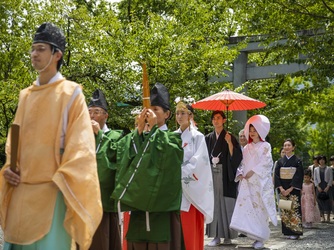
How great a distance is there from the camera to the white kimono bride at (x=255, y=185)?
10.1 m

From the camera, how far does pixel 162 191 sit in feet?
18.4

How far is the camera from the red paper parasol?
1110 centimetres

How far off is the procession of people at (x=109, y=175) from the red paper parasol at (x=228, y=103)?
0.97 metres

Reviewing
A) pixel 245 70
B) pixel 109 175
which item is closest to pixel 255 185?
pixel 109 175

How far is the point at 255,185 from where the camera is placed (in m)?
10.4

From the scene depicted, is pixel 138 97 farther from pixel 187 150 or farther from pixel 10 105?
pixel 187 150

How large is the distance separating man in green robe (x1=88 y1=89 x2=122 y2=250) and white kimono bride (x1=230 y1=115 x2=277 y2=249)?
3590 millimetres

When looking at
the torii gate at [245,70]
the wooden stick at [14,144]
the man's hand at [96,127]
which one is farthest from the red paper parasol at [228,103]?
the torii gate at [245,70]

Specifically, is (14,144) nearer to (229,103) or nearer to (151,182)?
(151,182)

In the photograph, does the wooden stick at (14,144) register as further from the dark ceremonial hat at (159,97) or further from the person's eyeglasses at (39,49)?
the dark ceremonial hat at (159,97)

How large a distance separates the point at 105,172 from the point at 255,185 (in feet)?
14.8

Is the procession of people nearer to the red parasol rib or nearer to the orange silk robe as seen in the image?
the orange silk robe

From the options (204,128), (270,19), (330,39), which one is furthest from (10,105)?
(330,39)

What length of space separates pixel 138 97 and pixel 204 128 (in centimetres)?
258
